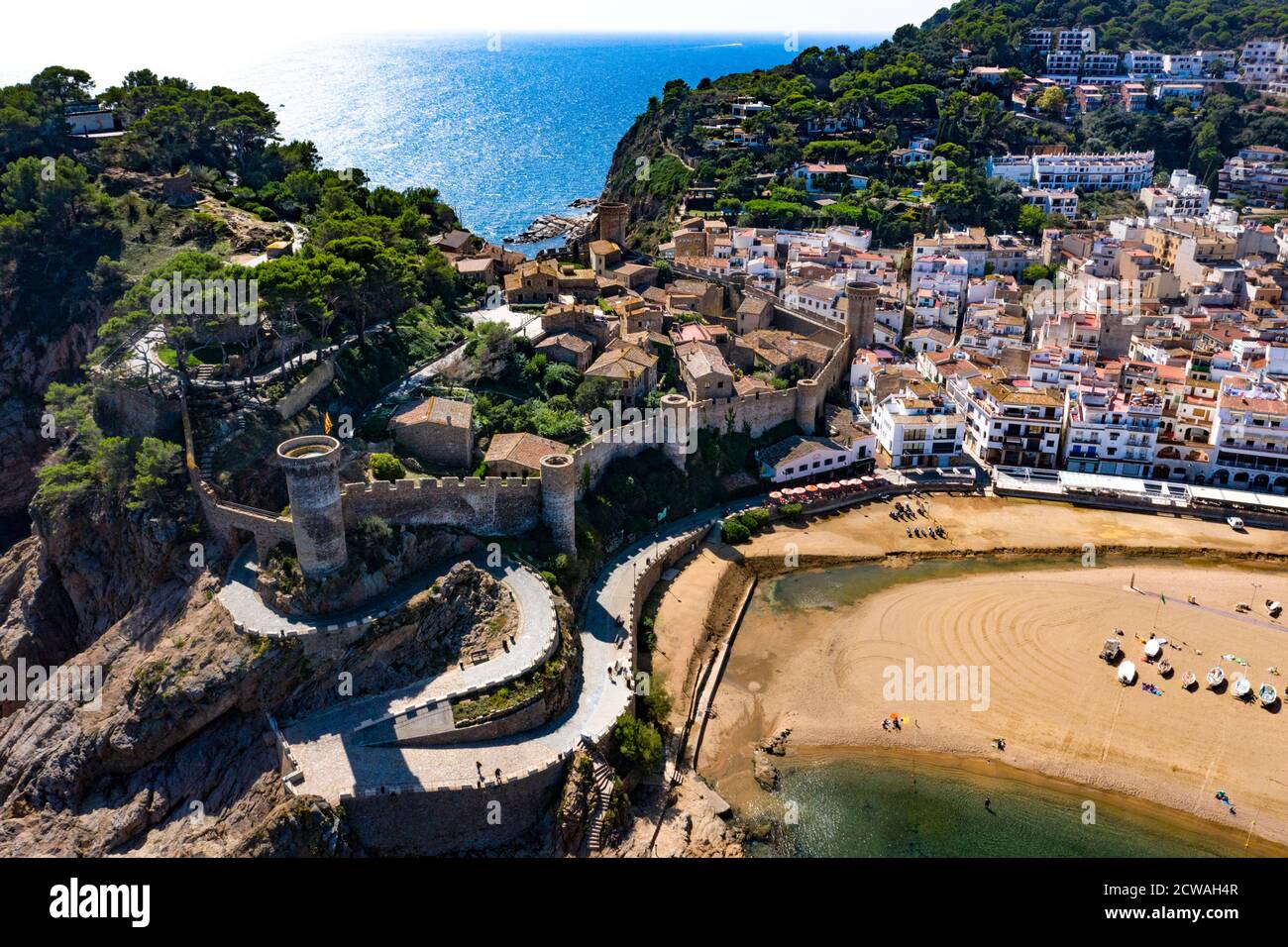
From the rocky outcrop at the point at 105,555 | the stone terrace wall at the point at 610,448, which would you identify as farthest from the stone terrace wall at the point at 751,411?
the rocky outcrop at the point at 105,555

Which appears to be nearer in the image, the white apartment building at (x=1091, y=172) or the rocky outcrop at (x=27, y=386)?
the rocky outcrop at (x=27, y=386)

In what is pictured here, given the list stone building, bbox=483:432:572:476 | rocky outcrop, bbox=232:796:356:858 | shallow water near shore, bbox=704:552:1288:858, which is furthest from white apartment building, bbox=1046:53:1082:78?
rocky outcrop, bbox=232:796:356:858

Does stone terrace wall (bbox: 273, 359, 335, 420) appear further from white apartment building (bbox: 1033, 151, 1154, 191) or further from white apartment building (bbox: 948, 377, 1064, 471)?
white apartment building (bbox: 1033, 151, 1154, 191)

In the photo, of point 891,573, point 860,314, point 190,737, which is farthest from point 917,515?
point 190,737

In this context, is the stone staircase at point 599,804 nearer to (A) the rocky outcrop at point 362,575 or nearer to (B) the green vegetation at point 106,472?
(A) the rocky outcrop at point 362,575

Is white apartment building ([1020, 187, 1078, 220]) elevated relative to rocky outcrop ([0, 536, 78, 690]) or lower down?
elevated
